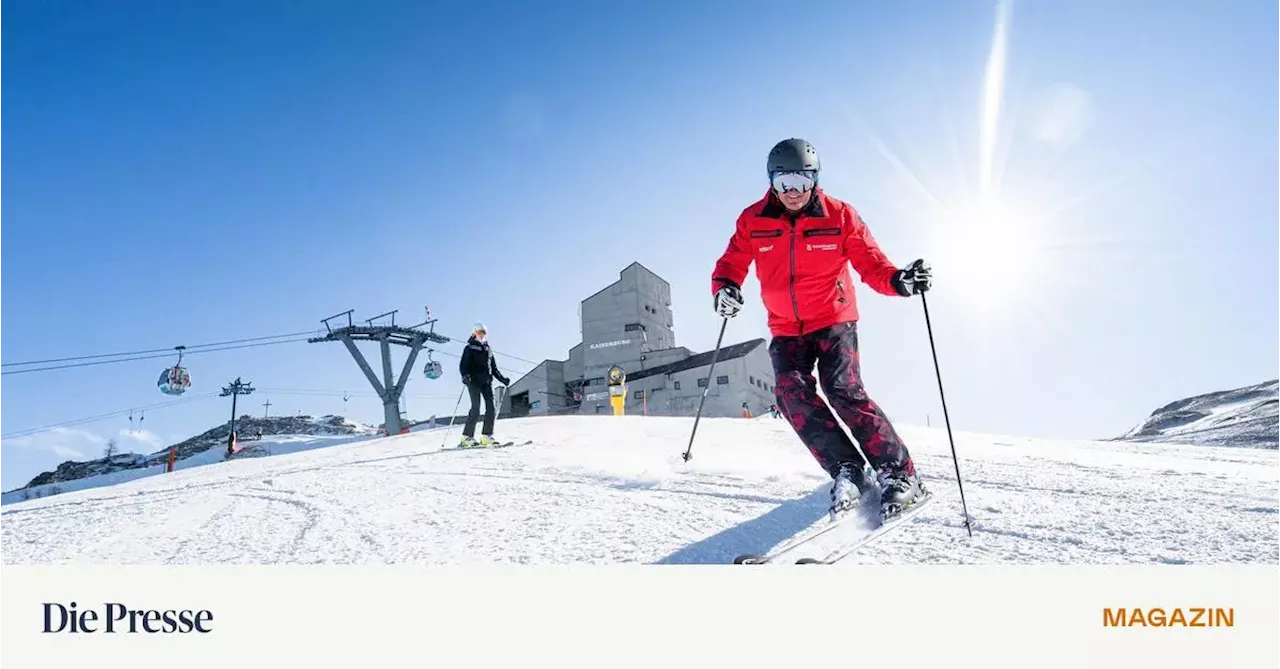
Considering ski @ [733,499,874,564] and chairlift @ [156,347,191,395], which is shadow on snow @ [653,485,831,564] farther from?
chairlift @ [156,347,191,395]

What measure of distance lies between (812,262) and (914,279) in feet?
1.75

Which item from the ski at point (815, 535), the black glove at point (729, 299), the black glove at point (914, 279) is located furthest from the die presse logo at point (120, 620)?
the black glove at point (914, 279)

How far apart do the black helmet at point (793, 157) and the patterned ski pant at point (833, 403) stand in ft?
3.00

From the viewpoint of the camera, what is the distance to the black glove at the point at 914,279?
310 centimetres

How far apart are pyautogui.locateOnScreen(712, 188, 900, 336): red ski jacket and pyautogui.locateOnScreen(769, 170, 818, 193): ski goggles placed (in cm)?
7

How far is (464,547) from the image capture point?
8.95 ft

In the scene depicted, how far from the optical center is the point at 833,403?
3246mm

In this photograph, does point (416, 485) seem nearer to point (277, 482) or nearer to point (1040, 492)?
point (277, 482)

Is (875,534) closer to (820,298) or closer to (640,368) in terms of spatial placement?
(820,298)

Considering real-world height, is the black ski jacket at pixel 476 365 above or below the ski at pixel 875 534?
above

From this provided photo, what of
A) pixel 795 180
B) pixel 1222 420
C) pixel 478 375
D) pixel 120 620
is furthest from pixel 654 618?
pixel 1222 420

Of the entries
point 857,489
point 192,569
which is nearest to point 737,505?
point 857,489

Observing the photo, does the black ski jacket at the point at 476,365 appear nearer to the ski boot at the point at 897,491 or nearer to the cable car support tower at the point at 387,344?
the ski boot at the point at 897,491

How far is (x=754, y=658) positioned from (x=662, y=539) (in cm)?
101
